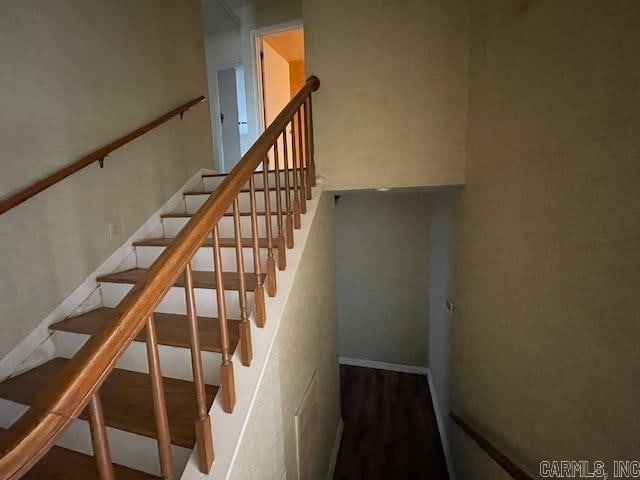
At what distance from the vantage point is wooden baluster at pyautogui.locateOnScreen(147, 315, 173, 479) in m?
0.70

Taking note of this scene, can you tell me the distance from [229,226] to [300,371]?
1.08 m

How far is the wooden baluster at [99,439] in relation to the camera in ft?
1.89

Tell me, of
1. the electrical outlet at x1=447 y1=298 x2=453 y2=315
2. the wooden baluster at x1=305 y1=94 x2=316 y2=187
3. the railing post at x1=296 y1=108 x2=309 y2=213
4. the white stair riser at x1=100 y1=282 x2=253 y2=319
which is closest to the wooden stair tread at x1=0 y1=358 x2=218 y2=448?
the white stair riser at x1=100 y1=282 x2=253 y2=319

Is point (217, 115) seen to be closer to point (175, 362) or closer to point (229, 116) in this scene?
point (229, 116)

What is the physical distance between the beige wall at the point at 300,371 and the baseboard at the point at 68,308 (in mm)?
1285

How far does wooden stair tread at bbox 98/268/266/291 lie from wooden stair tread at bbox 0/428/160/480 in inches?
27.5

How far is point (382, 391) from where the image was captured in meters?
3.54

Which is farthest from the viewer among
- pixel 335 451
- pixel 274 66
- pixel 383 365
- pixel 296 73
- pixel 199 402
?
pixel 296 73

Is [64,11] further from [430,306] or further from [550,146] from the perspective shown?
[430,306]

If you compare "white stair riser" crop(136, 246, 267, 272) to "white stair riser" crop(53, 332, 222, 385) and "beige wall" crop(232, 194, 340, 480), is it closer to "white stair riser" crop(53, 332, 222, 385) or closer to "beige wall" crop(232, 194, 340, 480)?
"beige wall" crop(232, 194, 340, 480)

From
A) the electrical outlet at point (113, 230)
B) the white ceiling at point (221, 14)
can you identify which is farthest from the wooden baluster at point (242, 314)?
the white ceiling at point (221, 14)

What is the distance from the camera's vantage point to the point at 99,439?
59cm

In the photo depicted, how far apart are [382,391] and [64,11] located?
438 cm

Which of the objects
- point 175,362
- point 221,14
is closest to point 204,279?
point 175,362
